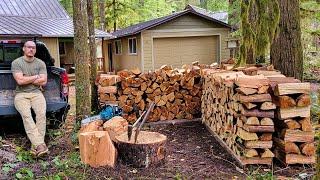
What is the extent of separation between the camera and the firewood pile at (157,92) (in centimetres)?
816

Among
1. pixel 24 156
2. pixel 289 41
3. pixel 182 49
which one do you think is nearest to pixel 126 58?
pixel 182 49

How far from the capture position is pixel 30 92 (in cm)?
584

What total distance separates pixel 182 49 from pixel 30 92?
13988 millimetres

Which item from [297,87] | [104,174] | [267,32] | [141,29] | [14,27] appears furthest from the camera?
[141,29]

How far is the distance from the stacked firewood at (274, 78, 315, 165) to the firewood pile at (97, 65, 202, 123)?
357 centimetres

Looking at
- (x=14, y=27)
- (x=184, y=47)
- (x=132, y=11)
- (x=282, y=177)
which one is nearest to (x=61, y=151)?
(x=282, y=177)

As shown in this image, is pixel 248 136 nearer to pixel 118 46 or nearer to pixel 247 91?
pixel 247 91

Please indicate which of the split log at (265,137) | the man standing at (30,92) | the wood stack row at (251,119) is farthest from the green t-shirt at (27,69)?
the split log at (265,137)

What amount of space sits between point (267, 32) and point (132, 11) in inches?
884

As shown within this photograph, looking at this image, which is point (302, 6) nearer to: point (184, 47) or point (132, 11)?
point (184, 47)

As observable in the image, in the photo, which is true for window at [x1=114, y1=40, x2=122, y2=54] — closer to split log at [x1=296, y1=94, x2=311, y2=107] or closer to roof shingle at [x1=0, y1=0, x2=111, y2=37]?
roof shingle at [x1=0, y1=0, x2=111, y2=37]

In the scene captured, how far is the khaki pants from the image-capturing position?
5.48 metres

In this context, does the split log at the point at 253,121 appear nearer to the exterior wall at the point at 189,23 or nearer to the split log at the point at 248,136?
the split log at the point at 248,136

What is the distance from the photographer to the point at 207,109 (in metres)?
7.67
